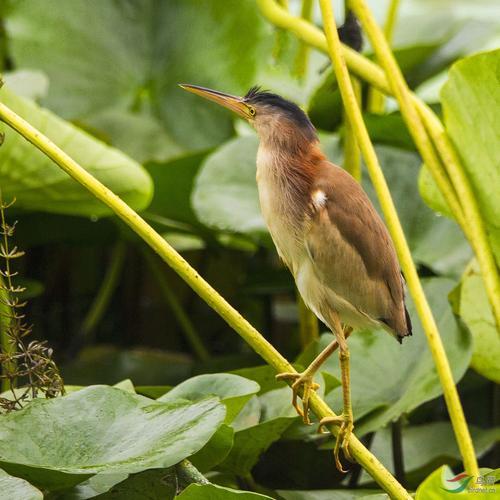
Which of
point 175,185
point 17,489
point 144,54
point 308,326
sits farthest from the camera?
point 144,54

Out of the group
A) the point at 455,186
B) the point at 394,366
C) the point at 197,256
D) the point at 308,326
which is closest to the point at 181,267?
the point at 455,186


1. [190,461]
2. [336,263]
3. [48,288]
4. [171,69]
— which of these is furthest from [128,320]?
[336,263]

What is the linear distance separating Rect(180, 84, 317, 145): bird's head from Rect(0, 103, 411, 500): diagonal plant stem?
143 millimetres

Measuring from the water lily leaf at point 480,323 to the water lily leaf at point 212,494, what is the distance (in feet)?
1.59

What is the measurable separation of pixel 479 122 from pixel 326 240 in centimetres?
25

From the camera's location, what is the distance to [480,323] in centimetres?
118

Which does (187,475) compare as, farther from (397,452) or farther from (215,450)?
(397,452)

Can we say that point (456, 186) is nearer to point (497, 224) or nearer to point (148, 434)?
A: point (497, 224)

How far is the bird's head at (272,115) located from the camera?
864 millimetres

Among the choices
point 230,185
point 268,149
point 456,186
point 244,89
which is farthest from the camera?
point 244,89

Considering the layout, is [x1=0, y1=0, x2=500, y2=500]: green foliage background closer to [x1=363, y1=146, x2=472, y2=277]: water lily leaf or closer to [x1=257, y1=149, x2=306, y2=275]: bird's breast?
[x1=363, y1=146, x2=472, y2=277]: water lily leaf

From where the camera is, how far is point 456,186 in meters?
0.97

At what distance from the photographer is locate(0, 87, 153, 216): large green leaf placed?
47.9 inches

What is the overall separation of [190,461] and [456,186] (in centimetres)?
38
